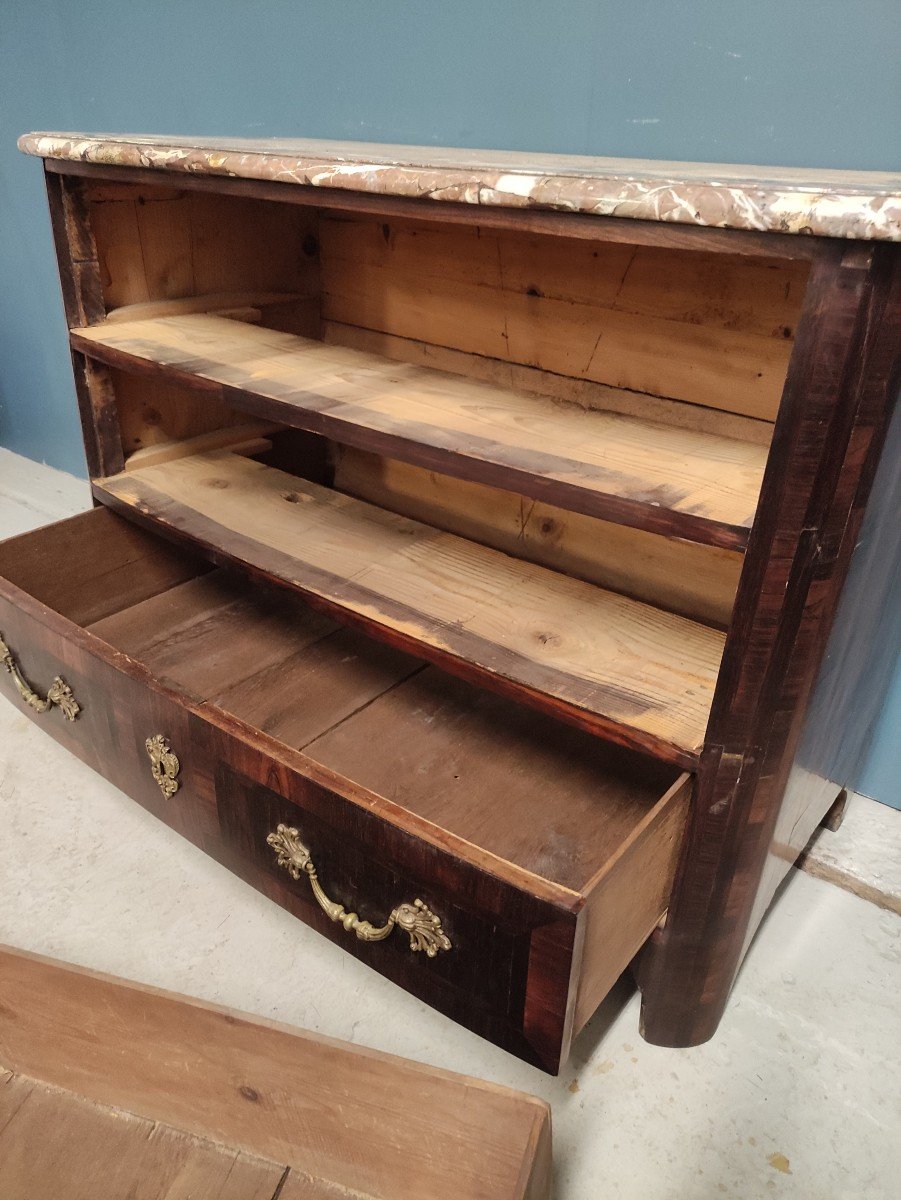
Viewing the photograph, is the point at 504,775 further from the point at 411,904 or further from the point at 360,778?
the point at 411,904

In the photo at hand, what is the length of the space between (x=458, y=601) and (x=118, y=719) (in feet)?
1.41

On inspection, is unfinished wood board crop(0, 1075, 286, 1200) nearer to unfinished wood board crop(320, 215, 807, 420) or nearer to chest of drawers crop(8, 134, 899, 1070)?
chest of drawers crop(8, 134, 899, 1070)

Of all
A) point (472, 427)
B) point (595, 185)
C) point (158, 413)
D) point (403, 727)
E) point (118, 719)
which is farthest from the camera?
point (158, 413)

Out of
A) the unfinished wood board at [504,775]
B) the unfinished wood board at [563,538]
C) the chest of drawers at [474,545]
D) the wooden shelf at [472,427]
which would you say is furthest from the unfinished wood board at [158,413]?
the unfinished wood board at [504,775]

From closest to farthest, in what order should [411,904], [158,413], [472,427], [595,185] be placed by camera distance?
[595,185], [411,904], [472,427], [158,413]

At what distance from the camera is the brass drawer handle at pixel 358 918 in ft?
2.74

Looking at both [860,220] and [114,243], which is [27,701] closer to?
[114,243]

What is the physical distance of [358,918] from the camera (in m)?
0.91

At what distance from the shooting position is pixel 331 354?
123 cm

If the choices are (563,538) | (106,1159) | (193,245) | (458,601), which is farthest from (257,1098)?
(193,245)

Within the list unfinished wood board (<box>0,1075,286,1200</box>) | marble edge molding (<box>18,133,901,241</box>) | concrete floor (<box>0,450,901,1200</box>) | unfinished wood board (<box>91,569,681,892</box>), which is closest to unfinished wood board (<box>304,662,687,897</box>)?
unfinished wood board (<box>91,569,681,892</box>)

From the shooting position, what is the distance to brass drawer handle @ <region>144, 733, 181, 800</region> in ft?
3.33

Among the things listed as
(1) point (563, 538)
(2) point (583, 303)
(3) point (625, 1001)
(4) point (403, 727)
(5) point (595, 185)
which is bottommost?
(3) point (625, 1001)

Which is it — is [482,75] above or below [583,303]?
above
